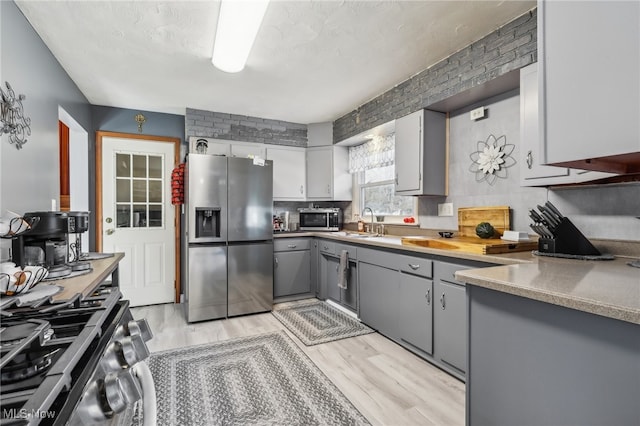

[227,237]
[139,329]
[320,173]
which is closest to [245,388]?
[139,329]

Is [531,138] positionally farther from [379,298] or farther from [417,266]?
[379,298]

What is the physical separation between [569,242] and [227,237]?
289 cm

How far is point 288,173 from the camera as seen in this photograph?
429 centimetres

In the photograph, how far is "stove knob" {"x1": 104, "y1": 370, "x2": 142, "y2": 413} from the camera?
597mm

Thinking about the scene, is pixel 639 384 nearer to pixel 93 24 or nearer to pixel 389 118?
pixel 389 118

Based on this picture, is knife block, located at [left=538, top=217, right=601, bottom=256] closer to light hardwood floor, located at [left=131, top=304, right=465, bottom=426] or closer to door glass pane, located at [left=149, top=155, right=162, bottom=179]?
light hardwood floor, located at [left=131, top=304, right=465, bottom=426]

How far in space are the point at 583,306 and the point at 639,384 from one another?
0.21 meters

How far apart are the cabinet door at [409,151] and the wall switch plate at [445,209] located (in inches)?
13.0

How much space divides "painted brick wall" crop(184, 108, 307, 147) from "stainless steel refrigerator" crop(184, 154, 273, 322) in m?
0.77

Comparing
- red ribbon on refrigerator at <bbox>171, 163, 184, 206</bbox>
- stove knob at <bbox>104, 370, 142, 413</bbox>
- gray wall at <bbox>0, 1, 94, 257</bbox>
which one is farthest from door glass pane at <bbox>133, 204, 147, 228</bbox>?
stove knob at <bbox>104, 370, 142, 413</bbox>

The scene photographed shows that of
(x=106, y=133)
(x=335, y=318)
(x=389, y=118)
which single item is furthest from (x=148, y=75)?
(x=335, y=318)

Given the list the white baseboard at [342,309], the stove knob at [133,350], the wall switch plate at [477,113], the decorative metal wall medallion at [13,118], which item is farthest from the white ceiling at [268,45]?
the white baseboard at [342,309]

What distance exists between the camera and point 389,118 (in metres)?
3.21

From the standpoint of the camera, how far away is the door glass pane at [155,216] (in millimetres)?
3875
